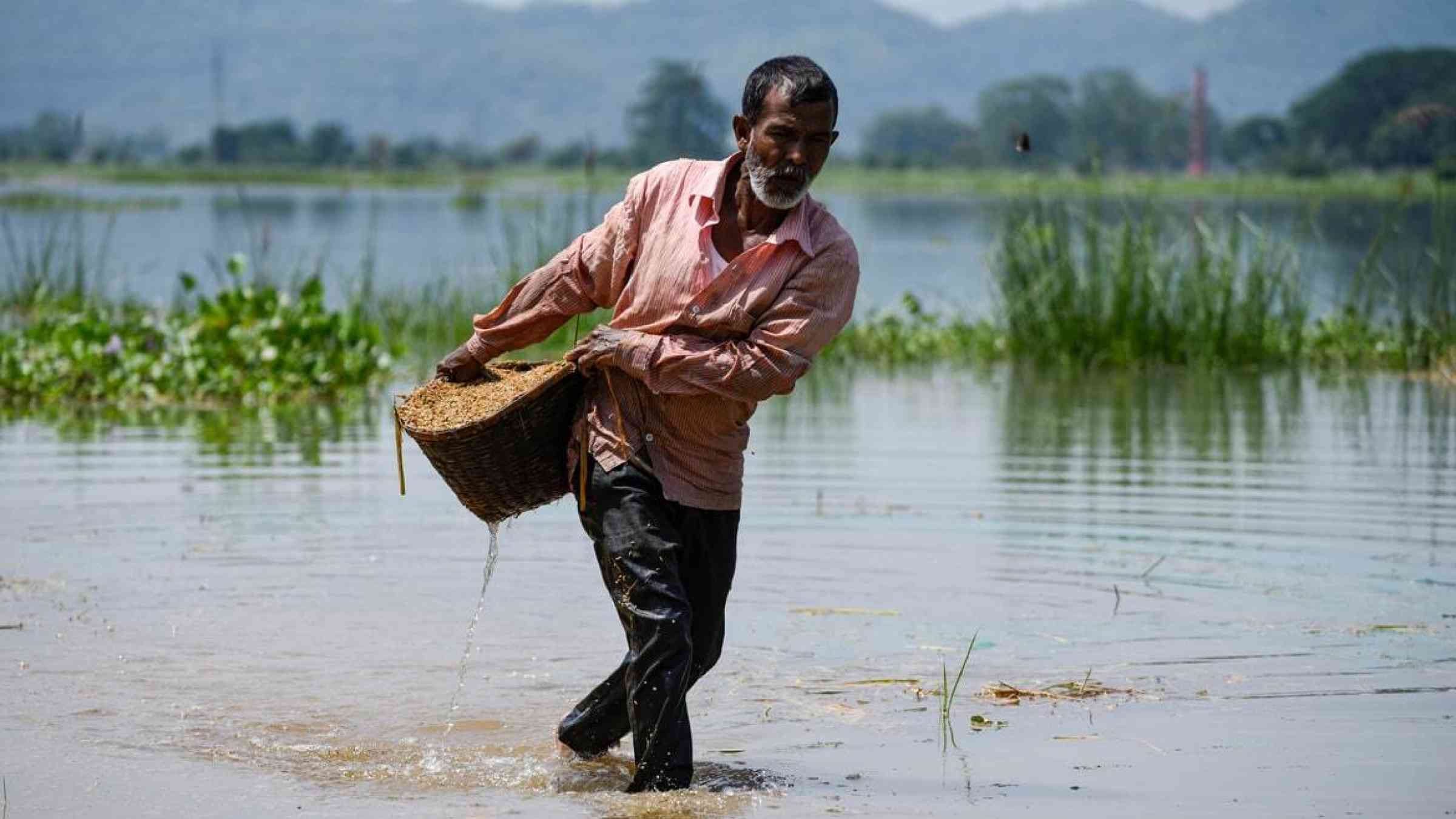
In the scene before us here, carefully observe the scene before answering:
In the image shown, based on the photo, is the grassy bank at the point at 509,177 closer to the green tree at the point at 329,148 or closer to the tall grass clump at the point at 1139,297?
the green tree at the point at 329,148

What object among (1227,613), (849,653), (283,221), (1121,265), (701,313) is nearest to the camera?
(701,313)

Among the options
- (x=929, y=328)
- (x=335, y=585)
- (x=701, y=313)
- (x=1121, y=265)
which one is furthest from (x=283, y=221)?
(x=701, y=313)

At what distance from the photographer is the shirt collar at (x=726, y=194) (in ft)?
15.0

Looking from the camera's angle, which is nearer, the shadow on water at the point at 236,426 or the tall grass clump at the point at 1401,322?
the shadow on water at the point at 236,426

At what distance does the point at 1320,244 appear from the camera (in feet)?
49.5

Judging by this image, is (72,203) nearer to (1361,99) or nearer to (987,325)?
(987,325)

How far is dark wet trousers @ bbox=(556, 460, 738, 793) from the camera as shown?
461 cm

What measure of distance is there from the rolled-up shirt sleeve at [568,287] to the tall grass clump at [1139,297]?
8996mm

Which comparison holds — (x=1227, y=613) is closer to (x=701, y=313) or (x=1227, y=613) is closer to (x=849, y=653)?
(x=849, y=653)

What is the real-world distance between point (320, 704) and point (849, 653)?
162 cm

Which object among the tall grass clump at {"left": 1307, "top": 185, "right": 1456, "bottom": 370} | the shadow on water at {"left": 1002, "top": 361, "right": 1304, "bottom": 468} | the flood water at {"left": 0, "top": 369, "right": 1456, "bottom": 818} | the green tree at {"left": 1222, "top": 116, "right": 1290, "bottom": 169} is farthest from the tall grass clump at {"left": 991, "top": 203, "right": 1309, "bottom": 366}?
the green tree at {"left": 1222, "top": 116, "right": 1290, "bottom": 169}

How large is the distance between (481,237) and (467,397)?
34.9 m

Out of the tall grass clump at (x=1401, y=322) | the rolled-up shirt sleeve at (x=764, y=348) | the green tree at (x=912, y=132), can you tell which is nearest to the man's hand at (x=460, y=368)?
the rolled-up shirt sleeve at (x=764, y=348)

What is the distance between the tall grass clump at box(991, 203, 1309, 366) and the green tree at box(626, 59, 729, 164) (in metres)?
2.33
